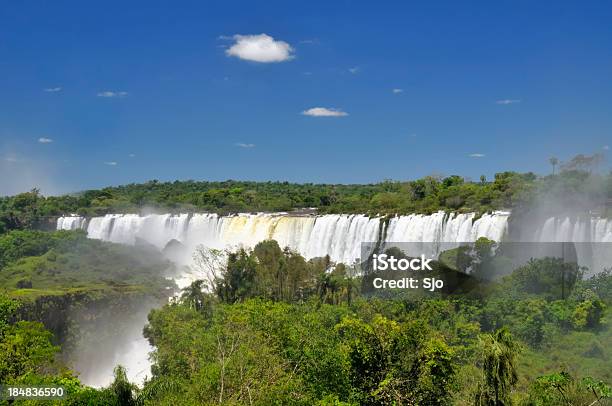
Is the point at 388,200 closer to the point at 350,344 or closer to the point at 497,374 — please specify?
the point at 350,344

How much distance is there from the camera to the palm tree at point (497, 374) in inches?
604

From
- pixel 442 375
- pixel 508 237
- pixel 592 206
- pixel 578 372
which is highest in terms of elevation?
pixel 592 206

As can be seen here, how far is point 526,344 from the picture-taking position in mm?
29938

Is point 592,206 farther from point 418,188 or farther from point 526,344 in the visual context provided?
point 418,188

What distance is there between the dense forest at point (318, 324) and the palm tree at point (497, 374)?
0.12ft

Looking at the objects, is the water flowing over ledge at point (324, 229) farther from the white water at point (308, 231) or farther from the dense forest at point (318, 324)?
the dense forest at point (318, 324)

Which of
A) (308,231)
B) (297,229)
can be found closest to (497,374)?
(308,231)

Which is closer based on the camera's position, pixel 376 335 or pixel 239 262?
pixel 376 335

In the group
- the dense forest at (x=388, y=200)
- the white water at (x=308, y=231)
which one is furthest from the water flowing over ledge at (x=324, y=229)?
the dense forest at (x=388, y=200)

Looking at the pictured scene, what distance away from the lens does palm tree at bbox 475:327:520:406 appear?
15.3 m

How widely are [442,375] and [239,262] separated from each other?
853 inches

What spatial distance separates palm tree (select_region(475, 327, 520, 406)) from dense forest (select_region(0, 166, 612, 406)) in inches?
1.4

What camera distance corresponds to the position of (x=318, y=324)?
890 inches

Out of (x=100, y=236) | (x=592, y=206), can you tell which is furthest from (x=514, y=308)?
(x=100, y=236)
